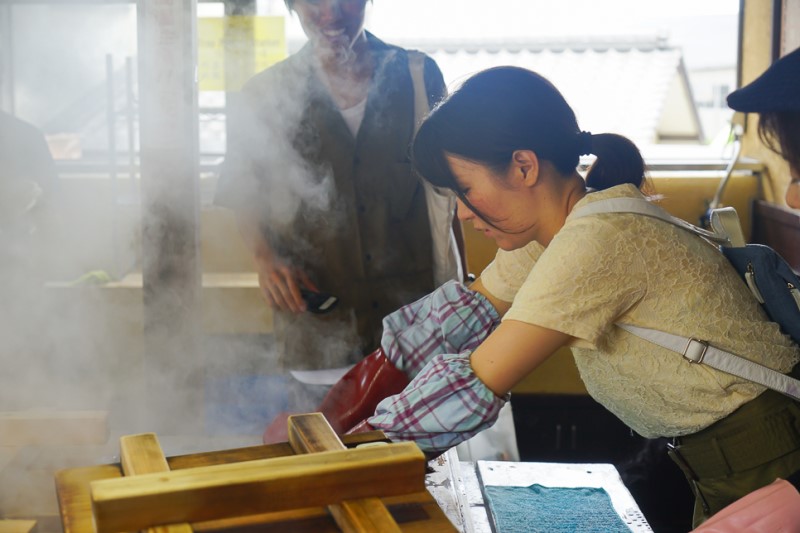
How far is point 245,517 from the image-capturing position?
1156 mm

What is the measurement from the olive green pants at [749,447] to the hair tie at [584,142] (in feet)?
2.02

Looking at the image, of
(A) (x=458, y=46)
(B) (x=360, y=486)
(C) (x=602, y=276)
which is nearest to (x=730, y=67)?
(A) (x=458, y=46)

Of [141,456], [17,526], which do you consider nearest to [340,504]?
[141,456]

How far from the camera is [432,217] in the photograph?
2.81 meters

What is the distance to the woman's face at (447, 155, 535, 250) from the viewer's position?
172 cm

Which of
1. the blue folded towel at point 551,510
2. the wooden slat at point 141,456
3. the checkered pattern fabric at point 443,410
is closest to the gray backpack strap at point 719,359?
the checkered pattern fabric at point 443,410

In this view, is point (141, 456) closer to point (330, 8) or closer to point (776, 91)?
point (776, 91)

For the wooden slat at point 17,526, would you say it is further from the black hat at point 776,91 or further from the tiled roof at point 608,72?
the tiled roof at point 608,72

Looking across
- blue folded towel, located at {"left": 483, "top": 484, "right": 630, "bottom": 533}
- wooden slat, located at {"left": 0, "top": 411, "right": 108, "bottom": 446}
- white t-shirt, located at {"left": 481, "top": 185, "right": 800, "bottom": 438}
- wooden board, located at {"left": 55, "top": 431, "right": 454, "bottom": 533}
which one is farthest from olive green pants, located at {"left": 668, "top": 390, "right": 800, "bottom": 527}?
wooden slat, located at {"left": 0, "top": 411, "right": 108, "bottom": 446}

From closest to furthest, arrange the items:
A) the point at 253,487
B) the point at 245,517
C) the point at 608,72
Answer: the point at 253,487
the point at 245,517
the point at 608,72

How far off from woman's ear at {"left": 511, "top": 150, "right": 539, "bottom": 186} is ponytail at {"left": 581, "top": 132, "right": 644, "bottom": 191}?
0.15 metres

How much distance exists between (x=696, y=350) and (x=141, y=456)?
100cm

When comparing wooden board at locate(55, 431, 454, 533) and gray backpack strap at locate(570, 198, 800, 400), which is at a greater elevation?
gray backpack strap at locate(570, 198, 800, 400)

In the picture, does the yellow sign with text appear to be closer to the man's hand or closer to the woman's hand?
the man's hand
